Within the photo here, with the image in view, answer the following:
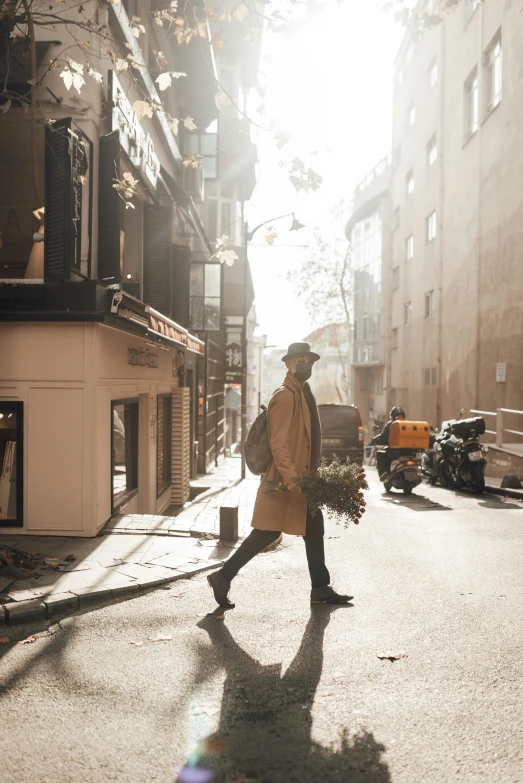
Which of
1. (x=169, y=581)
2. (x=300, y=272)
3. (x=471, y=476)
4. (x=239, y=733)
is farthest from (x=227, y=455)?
Answer: (x=239, y=733)

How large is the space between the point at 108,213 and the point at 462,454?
8.80 metres

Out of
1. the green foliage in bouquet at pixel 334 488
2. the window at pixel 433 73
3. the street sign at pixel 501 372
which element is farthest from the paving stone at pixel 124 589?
the window at pixel 433 73

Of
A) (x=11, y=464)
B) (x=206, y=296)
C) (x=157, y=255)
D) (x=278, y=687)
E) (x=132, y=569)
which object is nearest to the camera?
(x=278, y=687)

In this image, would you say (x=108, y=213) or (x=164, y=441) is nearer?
(x=108, y=213)

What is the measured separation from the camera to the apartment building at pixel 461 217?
2019 cm

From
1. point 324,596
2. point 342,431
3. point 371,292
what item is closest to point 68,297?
point 324,596

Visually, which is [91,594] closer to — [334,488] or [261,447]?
[261,447]

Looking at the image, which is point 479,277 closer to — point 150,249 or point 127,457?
point 150,249

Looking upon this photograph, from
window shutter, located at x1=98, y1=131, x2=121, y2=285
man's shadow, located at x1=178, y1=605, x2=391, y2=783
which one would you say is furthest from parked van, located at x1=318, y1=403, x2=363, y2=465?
man's shadow, located at x1=178, y1=605, x2=391, y2=783

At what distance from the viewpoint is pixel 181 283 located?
1576 cm

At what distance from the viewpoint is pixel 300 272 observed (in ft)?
158

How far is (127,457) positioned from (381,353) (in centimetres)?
3177

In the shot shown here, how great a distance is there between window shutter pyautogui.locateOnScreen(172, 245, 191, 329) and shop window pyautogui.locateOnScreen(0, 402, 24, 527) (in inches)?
260

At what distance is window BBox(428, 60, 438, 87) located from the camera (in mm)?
30859
